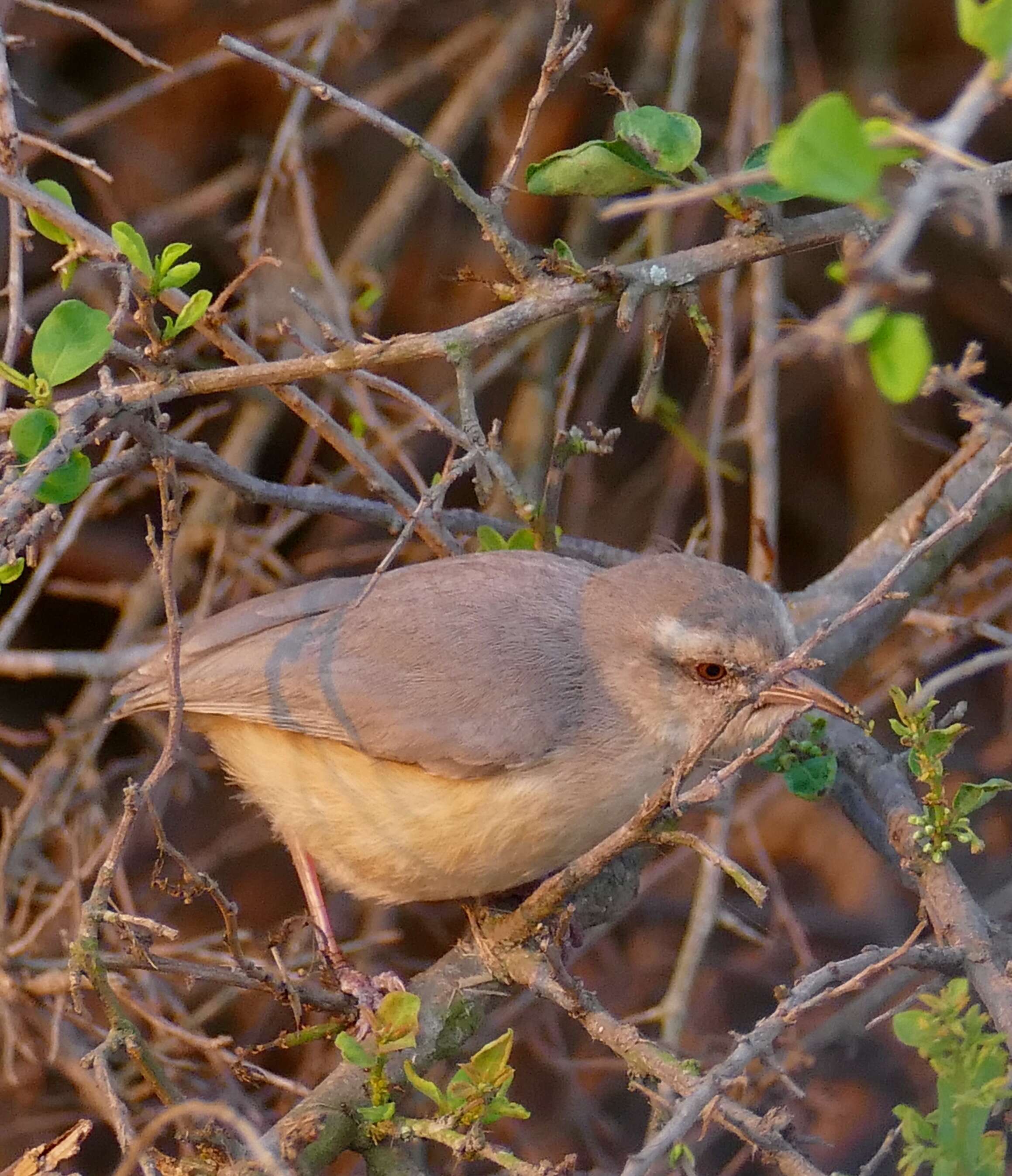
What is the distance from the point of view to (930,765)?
8.54ft

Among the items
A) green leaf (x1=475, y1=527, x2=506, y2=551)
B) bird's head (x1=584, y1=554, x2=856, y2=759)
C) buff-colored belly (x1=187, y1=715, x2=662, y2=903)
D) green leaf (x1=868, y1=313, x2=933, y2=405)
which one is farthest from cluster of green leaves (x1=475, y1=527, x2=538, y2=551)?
green leaf (x1=868, y1=313, x2=933, y2=405)

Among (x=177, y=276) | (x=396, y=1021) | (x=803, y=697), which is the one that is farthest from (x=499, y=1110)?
(x=177, y=276)

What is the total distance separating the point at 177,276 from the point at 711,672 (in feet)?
5.44

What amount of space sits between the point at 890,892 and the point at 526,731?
395 centimetres

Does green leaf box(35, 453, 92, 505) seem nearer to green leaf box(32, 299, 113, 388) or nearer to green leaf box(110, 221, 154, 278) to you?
green leaf box(32, 299, 113, 388)

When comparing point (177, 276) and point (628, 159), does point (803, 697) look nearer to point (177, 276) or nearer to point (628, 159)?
point (628, 159)

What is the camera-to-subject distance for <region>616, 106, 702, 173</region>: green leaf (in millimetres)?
2695

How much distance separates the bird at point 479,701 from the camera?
3416 mm

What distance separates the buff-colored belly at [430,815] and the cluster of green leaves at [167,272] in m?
1.27

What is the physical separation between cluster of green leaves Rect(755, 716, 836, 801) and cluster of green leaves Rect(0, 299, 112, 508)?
5.43 ft

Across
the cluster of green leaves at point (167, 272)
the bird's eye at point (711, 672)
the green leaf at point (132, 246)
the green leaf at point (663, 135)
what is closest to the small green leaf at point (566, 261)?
the green leaf at point (663, 135)

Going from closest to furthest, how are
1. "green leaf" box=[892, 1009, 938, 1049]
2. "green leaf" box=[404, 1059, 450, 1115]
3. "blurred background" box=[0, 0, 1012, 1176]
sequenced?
"green leaf" box=[892, 1009, 938, 1049], "green leaf" box=[404, 1059, 450, 1115], "blurred background" box=[0, 0, 1012, 1176]

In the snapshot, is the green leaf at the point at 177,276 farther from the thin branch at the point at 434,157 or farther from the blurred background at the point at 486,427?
the blurred background at the point at 486,427

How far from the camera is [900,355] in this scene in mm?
1636
